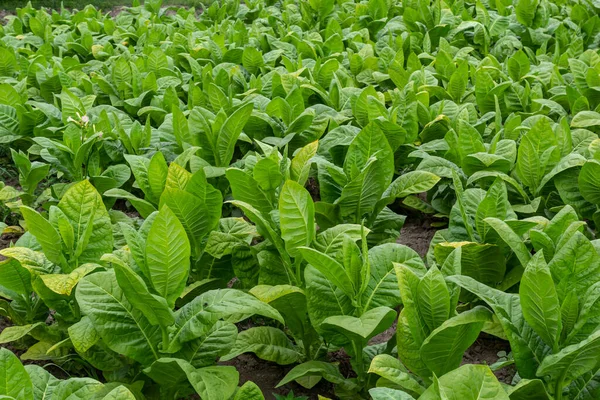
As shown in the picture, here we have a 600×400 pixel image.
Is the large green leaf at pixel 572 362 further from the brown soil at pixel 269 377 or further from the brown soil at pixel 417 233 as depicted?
the brown soil at pixel 417 233

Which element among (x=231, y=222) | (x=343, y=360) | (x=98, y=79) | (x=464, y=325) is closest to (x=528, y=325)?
(x=464, y=325)

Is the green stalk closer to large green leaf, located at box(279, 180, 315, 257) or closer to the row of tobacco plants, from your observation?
the row of tobacco plants

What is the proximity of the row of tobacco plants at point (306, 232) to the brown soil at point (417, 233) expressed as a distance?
0.08 m

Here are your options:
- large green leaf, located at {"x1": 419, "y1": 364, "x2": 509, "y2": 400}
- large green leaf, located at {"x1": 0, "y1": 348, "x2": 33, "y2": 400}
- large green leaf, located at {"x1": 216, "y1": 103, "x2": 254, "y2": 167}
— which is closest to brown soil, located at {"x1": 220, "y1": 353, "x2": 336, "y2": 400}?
large green leaf, located at {"x1": 419, "y1": 364, "x2": 509, "y2": 400}

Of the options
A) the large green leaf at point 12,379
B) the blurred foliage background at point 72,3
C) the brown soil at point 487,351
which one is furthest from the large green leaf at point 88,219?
the blurred foliage background at point 72,3

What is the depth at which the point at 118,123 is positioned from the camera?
3.98 m

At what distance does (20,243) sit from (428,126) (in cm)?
226

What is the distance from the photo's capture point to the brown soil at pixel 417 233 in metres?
3.52

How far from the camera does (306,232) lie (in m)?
2.56

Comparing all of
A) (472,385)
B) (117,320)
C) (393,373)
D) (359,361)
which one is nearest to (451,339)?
(393,373)

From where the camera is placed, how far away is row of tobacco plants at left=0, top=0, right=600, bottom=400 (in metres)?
2.14

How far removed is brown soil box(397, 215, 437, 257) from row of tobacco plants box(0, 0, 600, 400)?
0.08m

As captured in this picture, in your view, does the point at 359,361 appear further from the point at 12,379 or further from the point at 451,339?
the point at 12,379

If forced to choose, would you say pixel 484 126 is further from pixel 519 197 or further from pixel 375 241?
pixel 375 241
